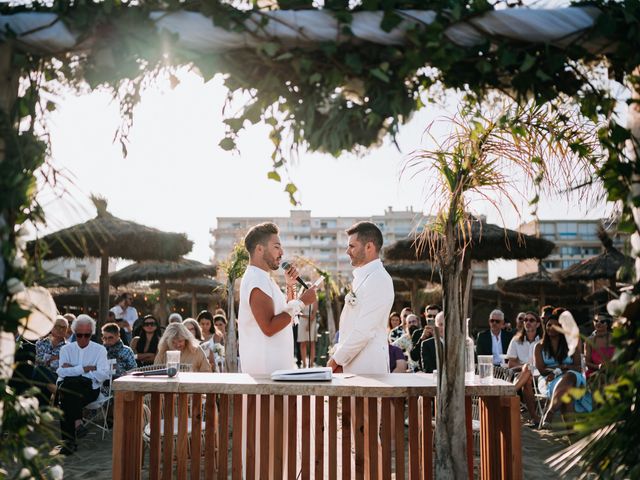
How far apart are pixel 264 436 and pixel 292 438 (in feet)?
0.58

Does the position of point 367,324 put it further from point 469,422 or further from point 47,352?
point 47,352

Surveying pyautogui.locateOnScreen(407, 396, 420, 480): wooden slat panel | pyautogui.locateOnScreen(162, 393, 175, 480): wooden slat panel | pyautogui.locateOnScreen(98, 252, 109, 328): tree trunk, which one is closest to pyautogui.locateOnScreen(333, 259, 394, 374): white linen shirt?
pyautogui.locateOnScreen(407, 396, 420, 480): wooden slat panel

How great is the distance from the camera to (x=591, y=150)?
2955 millimetres

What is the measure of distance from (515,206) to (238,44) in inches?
78.2

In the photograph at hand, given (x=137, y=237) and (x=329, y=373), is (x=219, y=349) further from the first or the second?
(x=329, y=373)

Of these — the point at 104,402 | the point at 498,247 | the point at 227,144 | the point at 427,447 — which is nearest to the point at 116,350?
the point at 104,402

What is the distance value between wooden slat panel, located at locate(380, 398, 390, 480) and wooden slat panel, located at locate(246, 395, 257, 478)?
79cm

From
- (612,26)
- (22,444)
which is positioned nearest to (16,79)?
(22,444)

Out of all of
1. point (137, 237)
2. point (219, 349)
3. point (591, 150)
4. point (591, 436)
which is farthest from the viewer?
point (137, 237)

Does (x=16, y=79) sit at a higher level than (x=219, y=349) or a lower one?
higher

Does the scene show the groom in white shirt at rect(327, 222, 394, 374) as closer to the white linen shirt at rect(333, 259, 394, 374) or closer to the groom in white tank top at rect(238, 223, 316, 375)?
the white linen shirt at rect(333, 259, 394, 374)

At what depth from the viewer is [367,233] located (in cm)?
447

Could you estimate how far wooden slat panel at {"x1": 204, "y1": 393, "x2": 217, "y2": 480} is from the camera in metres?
3.75

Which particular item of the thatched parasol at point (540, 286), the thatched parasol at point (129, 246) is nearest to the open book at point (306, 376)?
the thatched parasol at point (129, 246)
